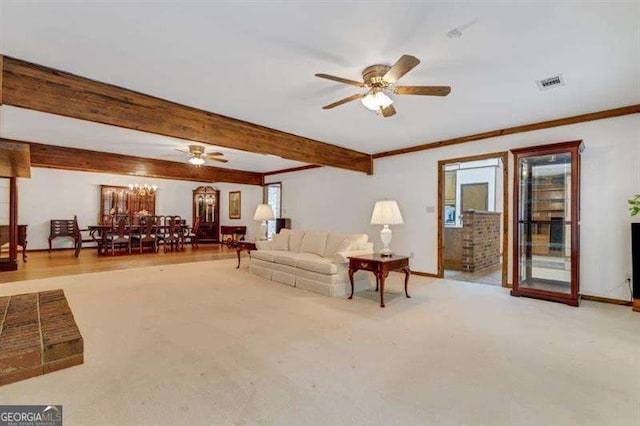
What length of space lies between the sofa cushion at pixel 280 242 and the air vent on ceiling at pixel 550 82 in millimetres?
4320

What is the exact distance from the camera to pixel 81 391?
6.41ft

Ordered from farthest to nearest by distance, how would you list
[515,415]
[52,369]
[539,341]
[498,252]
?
[498,252] < [539,341] < [52,369] < [515,415]

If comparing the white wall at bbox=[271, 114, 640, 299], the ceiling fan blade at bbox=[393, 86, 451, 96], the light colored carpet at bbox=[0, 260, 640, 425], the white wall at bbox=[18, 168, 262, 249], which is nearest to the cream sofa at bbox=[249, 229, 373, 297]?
the light colored carpet at bbox=[0, 260, 640, 425]

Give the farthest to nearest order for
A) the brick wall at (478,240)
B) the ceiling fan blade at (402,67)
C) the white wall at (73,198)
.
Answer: the white wall at (73,198)
the brick wall at (478,240)
the ceiling fan blade at (402,67)

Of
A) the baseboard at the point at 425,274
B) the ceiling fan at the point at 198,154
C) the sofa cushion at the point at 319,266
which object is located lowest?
the baseboard at the point at 425,274

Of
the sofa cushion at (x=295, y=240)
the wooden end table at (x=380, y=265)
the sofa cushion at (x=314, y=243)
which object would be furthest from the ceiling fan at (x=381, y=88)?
the sofa cushion at (x=295, y=240)

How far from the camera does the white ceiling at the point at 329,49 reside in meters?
2.09

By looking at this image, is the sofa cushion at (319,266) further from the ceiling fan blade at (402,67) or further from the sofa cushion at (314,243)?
the ceiling fan blade at (402,67)

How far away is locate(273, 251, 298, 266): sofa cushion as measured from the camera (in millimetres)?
4830

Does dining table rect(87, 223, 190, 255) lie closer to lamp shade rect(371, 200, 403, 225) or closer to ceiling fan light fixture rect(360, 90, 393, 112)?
lamp shade rect(371, 200, 403, 225)

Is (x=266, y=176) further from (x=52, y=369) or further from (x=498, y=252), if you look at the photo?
(x=52, y=369)

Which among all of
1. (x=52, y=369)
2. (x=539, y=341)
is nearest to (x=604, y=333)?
(x=539, y=341)

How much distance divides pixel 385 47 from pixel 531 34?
107cm

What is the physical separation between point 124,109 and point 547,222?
5.54m
